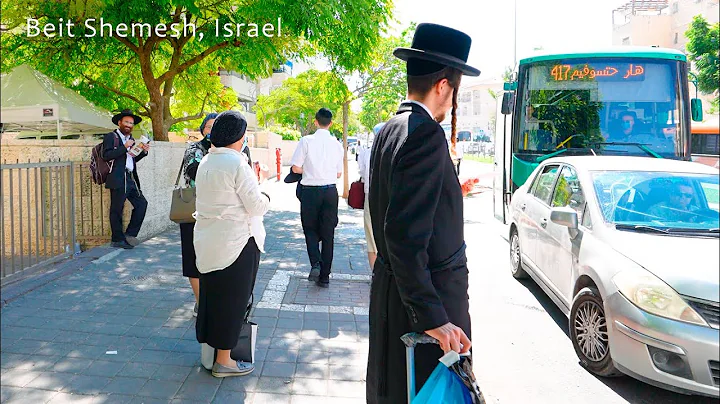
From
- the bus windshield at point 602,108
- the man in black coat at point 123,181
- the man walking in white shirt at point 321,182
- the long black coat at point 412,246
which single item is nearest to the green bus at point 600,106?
the bus windshield at point 602,108

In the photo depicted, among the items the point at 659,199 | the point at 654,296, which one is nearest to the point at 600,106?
the point at 659,199

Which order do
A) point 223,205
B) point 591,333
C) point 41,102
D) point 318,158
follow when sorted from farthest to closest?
1. point 41,102
2. point 318,158
3. point 591,333
4. point 223,205

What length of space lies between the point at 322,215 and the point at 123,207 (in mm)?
3354

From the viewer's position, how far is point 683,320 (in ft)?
9.42

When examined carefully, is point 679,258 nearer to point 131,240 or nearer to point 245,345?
point 245,345

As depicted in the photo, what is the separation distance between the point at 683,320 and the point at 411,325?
60.4 inches

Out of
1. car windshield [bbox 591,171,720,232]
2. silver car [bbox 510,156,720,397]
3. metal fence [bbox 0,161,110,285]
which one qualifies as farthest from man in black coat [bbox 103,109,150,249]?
car windshield [bbox 591,171,720,232]

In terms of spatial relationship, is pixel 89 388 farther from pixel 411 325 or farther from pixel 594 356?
pixel 594 356

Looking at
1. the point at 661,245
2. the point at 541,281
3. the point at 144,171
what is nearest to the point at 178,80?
the point at 144,171

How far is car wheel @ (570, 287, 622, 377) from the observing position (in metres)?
4.10

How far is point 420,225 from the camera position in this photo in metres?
2.04

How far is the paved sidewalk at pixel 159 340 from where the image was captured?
3699 millimetres

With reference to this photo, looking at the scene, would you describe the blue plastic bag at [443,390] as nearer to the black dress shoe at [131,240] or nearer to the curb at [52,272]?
the curb at [52,272]

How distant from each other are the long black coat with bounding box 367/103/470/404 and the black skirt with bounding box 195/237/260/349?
1564 mm
